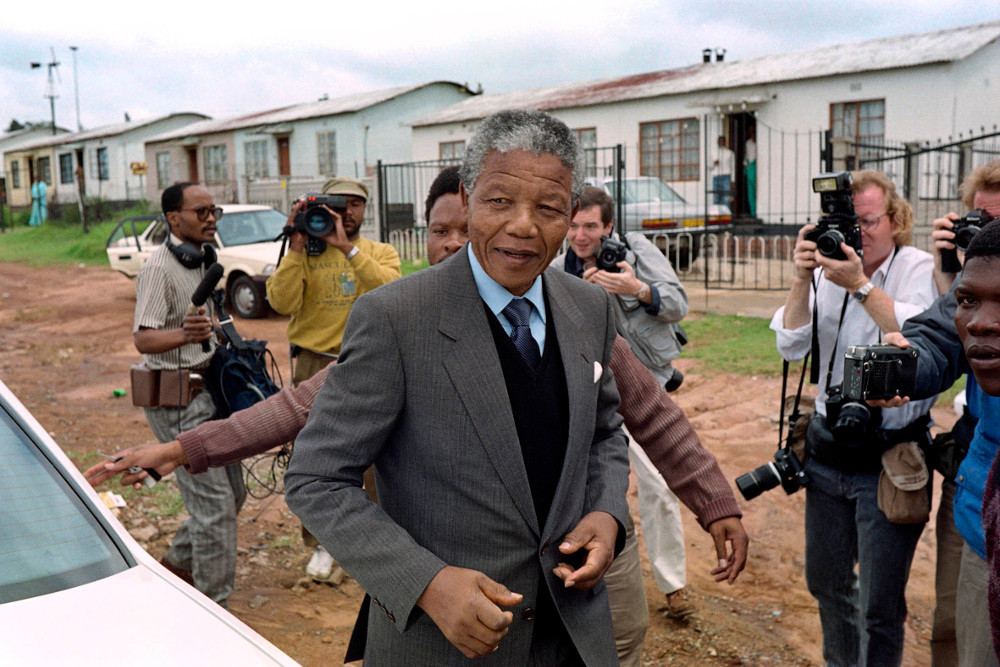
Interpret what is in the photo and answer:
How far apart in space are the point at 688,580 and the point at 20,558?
3.42 meters

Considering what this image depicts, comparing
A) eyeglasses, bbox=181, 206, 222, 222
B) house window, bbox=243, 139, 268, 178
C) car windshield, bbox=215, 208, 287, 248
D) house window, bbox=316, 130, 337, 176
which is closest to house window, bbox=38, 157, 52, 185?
house window, bbox=243, 139, 268, 178

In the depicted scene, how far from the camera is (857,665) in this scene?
3.43m

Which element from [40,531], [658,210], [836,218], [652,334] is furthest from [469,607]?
[658,210]

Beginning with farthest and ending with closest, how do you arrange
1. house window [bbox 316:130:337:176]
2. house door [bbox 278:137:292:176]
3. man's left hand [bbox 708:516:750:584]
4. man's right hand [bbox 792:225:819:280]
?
house door [bbox 278:137:292:176] < house window [bbox 316:130:337:176] < man's right hand [bbox 792:225:819:280] < man's left hand [bbox 708:516:750:584]

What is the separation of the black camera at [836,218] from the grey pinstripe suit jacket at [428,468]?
1556mm

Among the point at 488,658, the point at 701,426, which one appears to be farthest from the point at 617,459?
the point at 701,426

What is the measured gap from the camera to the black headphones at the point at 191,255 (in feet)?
14.1

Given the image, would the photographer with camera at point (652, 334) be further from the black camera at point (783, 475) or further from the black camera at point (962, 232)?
the black camera at point (962, 232)

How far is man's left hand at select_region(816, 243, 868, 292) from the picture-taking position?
3090mm

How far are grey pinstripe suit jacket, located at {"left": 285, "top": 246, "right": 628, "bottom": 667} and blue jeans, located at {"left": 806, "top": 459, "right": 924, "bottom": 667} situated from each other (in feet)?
5.21

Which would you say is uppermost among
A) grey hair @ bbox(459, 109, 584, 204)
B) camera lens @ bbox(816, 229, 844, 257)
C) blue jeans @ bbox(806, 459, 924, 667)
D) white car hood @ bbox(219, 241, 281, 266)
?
grey hair @ bbox(459, 109, 584, 204)

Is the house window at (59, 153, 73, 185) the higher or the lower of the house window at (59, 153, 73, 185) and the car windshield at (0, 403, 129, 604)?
the higher

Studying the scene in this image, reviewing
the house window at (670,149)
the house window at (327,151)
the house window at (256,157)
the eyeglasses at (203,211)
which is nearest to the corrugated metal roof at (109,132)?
the house window at (256,157)

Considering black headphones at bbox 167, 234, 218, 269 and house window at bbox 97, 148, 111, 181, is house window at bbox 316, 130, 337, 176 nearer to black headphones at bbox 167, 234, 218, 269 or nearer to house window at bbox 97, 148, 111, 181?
house window at bbox 97, 148, 111, 181
